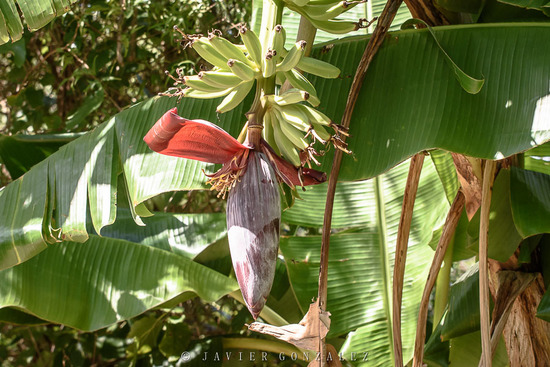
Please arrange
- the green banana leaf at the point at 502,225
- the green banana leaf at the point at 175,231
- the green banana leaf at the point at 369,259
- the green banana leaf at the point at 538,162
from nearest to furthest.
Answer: the green banana leaf at the point at 502,225, the green banana leaf at the point at 538,162, the green banana leaf at the point at 369,259, the green banana leaf at the point at 175,231

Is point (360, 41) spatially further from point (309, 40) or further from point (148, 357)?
point (148, 357)

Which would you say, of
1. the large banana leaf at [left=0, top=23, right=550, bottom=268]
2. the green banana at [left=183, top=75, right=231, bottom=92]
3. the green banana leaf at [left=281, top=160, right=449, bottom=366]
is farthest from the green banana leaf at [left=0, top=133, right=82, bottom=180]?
the green banana at [left=183, top=75, right=231, bottom=92]

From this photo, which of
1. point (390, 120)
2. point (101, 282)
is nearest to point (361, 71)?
point (390, 120)

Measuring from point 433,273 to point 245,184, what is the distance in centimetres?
62

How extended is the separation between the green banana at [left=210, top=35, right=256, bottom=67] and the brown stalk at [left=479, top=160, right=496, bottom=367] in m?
0.50

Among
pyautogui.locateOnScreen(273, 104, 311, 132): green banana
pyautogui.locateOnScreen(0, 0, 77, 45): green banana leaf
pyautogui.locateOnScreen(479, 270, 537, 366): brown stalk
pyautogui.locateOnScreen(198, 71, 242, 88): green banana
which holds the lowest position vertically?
pyautogui.locateOnScreen(479, 270, 537, 366): brown stalk

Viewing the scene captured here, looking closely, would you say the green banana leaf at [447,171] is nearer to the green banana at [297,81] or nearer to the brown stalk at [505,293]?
the brown stalk at [505,293]

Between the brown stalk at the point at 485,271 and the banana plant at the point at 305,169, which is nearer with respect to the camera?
the banana plant at the point at 305,169

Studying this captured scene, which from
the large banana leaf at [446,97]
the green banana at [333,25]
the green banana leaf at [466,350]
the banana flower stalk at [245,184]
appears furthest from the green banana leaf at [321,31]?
the green banana leaf at [466,350]

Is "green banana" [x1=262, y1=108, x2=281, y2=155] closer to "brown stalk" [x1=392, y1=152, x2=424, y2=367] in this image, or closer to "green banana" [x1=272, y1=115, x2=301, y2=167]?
"green banana" [x1=272, y1=115, x2=301, y2=167]

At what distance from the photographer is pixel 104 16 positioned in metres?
2.31

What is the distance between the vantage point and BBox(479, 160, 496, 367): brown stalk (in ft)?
2.97

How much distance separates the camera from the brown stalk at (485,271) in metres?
0.90

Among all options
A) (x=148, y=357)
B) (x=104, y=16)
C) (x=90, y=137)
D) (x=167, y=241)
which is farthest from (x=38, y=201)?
(x=104, y=16)
